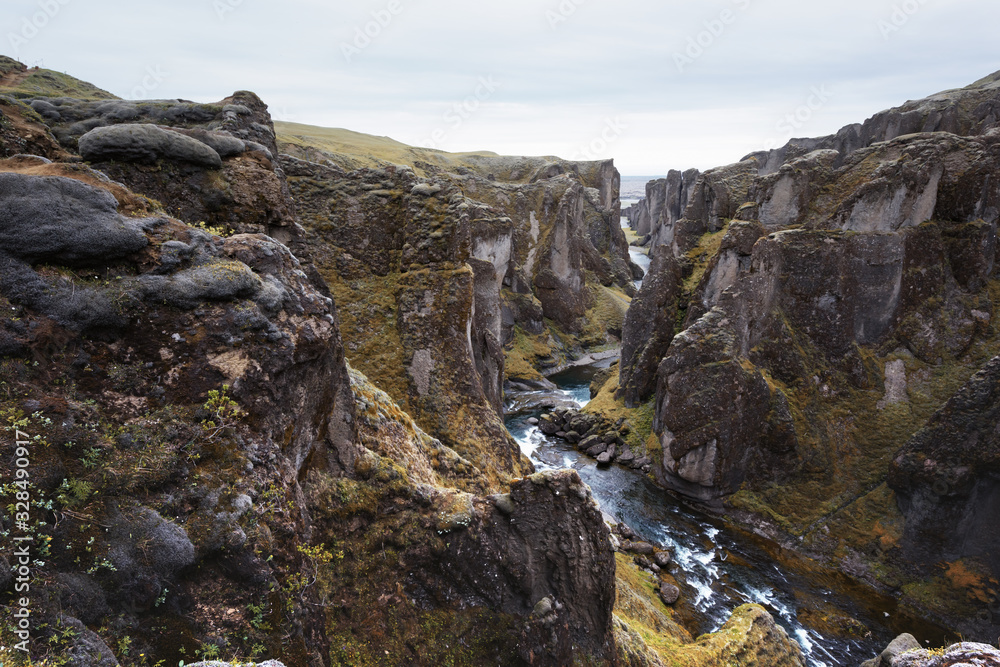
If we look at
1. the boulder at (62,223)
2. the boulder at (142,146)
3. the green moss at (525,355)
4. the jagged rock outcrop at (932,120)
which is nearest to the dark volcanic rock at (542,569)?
the boulder at (62,223)

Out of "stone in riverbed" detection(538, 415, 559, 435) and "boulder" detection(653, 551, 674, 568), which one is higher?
"stone in riverbed" detection(538, 415, 559, 435)

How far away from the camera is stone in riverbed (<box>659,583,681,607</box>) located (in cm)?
2225

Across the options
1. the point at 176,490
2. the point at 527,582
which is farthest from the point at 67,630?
the point at 527,582

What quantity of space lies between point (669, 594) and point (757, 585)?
5039mm

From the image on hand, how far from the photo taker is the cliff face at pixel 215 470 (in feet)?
19.0

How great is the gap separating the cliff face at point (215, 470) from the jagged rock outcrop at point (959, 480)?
21.5m

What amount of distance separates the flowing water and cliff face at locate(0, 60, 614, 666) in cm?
1571

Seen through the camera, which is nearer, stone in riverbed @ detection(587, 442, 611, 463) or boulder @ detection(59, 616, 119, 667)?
boulder @ detection(59, 616, 119, 667)

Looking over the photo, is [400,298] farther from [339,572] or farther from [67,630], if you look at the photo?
[67,630]

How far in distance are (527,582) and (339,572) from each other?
3800mm

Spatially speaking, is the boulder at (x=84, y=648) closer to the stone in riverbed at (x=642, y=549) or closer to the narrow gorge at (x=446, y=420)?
the narrow gorge at (x=446, y=420)

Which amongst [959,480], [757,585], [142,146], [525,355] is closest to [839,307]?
[959,480]

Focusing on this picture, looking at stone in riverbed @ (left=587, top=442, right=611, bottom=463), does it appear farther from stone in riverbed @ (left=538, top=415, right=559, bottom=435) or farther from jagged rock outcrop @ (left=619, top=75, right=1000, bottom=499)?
jagged rock outcrop @ (left=619, top=75, right=1000, bottom=499)

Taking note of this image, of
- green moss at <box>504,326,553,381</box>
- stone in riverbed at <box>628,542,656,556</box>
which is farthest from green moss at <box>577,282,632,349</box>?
stone in riverbed at <box>628,542,656,556</box>
